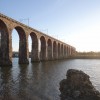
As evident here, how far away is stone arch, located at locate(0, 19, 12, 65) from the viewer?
4072 centimetres

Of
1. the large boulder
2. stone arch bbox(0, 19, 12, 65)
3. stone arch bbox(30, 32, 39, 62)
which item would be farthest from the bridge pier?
the large boulder

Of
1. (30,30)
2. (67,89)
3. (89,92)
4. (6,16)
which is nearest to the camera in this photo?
(89,92)

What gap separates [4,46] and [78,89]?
30665 millimetres

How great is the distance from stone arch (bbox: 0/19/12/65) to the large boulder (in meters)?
27.3

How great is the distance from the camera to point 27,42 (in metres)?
53.7

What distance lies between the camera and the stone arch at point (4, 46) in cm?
4072

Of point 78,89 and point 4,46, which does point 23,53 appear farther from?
point 78,89

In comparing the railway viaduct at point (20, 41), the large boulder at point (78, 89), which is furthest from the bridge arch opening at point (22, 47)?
the large boulder at point (78, 89)

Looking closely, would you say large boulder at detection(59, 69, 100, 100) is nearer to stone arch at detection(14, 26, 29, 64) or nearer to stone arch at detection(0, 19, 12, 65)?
stone arch at detection(0, 19, 12, 65)

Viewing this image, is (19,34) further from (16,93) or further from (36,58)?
(16,93)

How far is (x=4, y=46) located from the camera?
41.3m

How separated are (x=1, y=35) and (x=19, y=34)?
11.2 meters

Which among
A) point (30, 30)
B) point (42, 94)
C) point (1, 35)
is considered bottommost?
point (42, 94)

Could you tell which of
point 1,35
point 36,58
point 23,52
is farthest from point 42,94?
point 36,58
